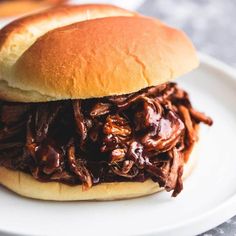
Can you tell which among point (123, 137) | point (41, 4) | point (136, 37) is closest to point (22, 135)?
point (123, 137)

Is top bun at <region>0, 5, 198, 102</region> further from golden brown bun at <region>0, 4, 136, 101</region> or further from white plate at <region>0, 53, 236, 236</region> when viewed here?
white plate at <region>0, 53, 236, 236</region>

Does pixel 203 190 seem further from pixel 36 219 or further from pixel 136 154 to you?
pixel 36 219

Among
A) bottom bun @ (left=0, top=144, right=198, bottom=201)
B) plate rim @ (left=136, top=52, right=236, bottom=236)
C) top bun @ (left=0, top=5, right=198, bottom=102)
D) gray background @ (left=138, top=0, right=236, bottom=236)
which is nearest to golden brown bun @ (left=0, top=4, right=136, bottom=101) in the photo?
top bun @ (left=0, top=5, right=198, bottom=102)

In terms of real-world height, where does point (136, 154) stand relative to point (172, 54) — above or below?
below

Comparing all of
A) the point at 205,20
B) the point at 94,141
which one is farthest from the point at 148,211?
the point at 205,20

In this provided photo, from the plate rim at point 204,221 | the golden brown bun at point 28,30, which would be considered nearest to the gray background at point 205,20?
the golden brown bun at point 28,30
